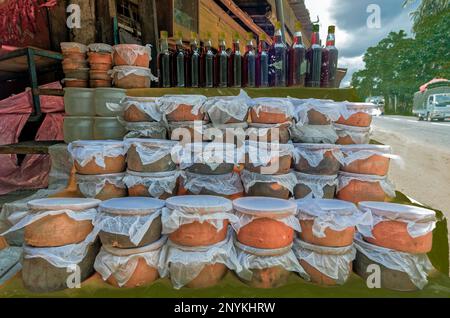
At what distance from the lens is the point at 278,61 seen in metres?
2.96

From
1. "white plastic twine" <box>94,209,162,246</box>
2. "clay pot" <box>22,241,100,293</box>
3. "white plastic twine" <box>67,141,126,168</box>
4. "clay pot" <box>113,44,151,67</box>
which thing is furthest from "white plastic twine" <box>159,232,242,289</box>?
"clay pot" <box>113,44,151,67</box>

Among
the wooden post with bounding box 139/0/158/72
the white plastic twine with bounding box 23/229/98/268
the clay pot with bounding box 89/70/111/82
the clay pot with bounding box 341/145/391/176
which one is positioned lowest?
the white plastic twine with bounding box 23/229/98/268

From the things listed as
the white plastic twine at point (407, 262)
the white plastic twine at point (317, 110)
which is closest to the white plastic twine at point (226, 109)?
the white plastic twine at point (317, 110)

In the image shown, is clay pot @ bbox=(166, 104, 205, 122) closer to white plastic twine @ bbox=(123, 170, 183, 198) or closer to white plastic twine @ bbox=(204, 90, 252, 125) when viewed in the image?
white plastic twine @ bbox=(204, 90, 252, 125)

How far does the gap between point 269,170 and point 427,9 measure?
3226cm

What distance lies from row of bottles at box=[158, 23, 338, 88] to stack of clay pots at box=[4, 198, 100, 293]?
2092 millimetres

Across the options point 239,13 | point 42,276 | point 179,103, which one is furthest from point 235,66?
point 239,13

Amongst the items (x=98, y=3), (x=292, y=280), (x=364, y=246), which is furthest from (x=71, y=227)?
(x=98, y=3)

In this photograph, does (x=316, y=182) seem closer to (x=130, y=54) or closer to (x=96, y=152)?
(x=96, y=152)

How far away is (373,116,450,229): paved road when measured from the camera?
625 centimetres

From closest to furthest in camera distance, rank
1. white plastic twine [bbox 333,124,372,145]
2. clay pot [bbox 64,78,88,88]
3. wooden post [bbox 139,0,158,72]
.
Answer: white plastic twine [bbox 333,124,372,145]
clay pot [bbox 64,78,88,88]
wooden post [bbox 139,0,158,72]

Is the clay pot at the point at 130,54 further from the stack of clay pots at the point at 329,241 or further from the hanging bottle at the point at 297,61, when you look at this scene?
the stack of clay pots at the point at 329,241

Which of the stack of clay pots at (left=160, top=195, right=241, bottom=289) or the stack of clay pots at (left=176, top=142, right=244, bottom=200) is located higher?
the stack of clay pots at (left=176, top=142, right=244, bottom=200)

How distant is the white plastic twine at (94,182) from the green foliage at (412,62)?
608 inches
